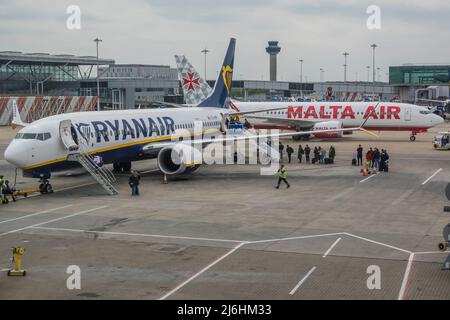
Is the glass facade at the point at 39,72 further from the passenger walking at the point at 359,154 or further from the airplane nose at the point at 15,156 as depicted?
the airplane nose at the point at 15,156

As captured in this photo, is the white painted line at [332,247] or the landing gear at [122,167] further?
the landing gear at [122,167]

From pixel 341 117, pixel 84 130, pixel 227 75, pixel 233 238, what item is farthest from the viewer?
pixel 341 117

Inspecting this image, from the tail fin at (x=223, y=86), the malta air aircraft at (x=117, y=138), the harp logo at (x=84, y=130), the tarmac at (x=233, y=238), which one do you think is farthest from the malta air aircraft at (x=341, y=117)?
the harp logo at (x=84, y=130)

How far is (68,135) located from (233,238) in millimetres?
14869

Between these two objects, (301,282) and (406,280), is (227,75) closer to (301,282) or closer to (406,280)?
(301,282)

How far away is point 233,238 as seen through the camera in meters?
25.2

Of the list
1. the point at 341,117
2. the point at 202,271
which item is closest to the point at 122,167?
the point at 202,271

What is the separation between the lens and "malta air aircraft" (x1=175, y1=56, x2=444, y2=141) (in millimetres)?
70125

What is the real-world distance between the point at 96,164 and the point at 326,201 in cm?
1372

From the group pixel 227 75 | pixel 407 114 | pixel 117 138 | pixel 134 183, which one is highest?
pixel 227 75

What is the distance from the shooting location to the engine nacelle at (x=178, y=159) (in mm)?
40438

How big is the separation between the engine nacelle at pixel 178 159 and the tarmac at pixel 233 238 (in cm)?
101

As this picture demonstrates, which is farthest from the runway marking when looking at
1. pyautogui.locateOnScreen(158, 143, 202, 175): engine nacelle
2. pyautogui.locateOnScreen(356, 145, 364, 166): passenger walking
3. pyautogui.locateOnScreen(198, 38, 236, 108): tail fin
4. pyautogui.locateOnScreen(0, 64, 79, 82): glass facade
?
pyautogui.locateOnScreen(0, 64, 79, 82): glass facade
